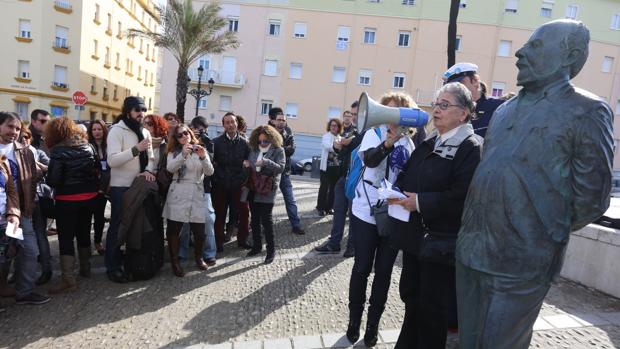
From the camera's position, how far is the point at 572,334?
3.35 metres

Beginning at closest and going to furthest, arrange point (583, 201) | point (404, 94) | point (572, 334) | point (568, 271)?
point (583, 201), point (404, 94), point (572, 334), point (568, 271)

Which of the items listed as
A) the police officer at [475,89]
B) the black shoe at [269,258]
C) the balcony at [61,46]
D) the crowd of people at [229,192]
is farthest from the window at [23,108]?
the police officer at [475,89]

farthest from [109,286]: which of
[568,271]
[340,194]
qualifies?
[568,271]

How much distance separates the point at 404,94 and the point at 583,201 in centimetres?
175

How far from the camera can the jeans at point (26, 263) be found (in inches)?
148

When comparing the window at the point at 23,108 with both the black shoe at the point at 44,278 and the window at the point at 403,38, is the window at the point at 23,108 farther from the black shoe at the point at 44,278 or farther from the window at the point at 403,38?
the black shoe at the point at 44,278

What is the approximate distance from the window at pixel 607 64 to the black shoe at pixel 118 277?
37664mm

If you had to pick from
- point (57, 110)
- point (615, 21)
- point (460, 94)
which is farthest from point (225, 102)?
point (615, 21)

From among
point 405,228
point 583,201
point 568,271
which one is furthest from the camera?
point 568,271

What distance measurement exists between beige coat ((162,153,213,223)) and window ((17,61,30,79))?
32897mm

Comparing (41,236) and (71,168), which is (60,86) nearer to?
(41,236)

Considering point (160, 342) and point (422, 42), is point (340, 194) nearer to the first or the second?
point (160, 342)

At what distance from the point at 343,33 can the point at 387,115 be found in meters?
29.2

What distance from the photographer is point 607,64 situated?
31.1 m
